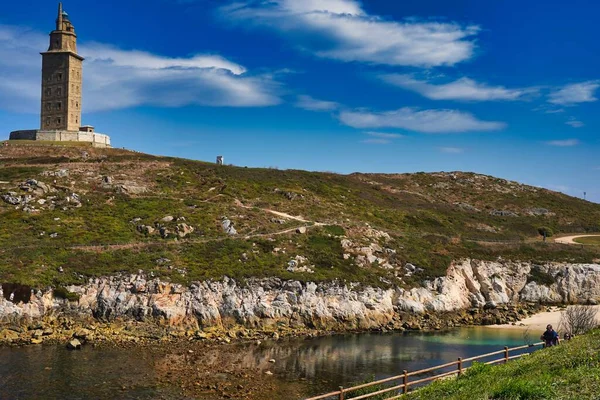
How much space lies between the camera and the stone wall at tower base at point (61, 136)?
98.6m

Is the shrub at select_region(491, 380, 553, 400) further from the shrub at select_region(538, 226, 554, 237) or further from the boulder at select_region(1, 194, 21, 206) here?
the shrub at select_region(538, 226, 554, 237)

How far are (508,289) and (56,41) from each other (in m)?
94.3

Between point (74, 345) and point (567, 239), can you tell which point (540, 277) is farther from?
point (74, 345)

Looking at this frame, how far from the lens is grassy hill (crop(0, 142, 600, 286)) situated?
188 ft

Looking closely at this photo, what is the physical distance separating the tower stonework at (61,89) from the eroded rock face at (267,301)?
58.6 meters

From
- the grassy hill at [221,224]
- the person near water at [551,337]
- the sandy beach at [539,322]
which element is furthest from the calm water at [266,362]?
the person near water at [551,337]

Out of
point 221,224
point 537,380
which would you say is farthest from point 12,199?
point 537,380

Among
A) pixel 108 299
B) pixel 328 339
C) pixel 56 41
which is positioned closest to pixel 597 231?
pixel 328 339

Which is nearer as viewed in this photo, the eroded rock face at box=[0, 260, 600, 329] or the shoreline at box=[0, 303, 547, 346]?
the shoreline at box=[0, 303, 547, 346]

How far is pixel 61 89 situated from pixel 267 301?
70.9 meters

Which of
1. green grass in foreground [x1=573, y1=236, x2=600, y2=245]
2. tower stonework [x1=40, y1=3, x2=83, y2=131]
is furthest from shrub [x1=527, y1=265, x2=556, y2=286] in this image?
tower stonework [x1=40, y1=3, x2=83, y2=131]

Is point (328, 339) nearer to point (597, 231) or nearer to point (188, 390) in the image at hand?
point (188, 390)

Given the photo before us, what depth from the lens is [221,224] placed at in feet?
228

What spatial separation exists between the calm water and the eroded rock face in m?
4.61
